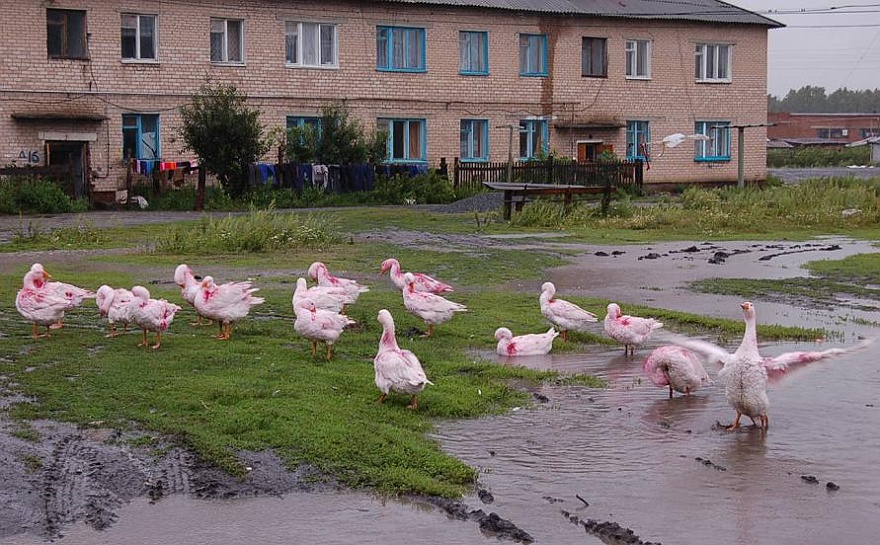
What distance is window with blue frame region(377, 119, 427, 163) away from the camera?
4262 cm

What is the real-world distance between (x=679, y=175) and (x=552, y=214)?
71.6 feet

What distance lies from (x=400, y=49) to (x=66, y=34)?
11568mm

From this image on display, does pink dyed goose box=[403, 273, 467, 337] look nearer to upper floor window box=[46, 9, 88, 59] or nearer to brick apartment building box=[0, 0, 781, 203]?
brick apartment building box=[0, 0, 781, 203]

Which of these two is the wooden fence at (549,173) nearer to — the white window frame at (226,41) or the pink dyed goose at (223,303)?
the white window frame at (226,41)

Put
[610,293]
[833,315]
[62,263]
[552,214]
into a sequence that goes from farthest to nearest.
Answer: [552,214] → [62,263] → [610,293] → [833,315]

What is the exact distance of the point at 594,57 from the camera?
153 ft

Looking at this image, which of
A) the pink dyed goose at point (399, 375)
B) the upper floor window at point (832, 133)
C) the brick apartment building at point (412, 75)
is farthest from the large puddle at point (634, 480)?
the upper floor window at point (832, 133)

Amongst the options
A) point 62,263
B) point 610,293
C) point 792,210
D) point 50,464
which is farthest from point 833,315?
point 792,210

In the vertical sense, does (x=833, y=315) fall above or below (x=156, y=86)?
below

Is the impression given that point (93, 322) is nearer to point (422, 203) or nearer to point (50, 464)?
point (50, 464)

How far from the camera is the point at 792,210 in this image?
96.6 ft

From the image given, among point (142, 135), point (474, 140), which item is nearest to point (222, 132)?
point (142, 135)

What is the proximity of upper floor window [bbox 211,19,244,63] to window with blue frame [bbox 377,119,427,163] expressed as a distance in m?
5.94

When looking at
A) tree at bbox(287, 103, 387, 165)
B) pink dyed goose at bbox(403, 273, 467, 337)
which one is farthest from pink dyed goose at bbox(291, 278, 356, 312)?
tree at bbox(287, 103, 387, 165)
